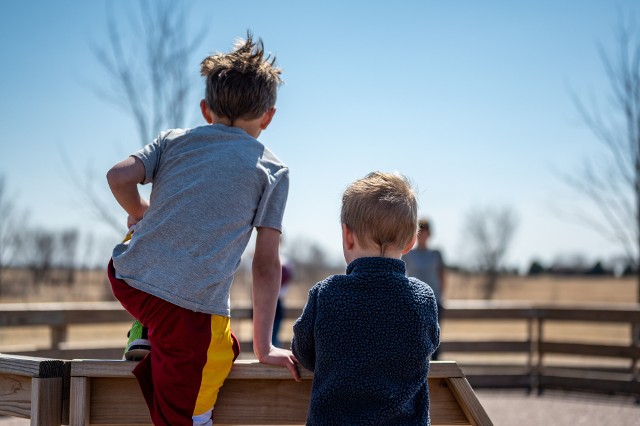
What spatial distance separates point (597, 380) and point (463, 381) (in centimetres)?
799

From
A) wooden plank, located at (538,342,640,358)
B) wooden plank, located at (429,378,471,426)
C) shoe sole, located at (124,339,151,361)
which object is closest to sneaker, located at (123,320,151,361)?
shoe sole, located at (124,339,151,361)

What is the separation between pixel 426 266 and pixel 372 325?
21.0 ft

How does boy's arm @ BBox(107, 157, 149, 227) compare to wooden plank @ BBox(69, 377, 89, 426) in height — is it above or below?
above

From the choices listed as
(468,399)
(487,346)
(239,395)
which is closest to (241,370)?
(239,395)

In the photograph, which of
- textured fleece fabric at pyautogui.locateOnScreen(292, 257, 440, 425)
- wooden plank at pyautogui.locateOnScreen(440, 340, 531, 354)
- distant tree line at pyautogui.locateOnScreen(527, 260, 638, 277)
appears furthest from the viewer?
distant tree line at pyautogui.locateOnScreen(527, 260, 638, 277)

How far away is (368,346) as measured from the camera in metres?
1.89

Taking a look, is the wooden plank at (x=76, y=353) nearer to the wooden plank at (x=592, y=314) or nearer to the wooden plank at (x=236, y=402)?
the wooden plank at (x=236, y=402)

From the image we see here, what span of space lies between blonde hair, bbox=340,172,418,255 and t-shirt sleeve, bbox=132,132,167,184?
0.58 metres

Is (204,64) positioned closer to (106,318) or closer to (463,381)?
(463,381)

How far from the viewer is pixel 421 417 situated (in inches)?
76.3

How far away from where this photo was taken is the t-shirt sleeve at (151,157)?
→ 2.09 m

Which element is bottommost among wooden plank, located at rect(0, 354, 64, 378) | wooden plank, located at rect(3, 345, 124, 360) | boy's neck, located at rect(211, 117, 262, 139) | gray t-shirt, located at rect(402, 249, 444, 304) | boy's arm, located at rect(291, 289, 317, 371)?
wooden plank, located at rect(3, 345, 124, 360)

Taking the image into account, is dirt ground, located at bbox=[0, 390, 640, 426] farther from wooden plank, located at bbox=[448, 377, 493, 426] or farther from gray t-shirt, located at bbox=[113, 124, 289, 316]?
gray t-shirt, located at bbox=[113, 124, 289, 316]

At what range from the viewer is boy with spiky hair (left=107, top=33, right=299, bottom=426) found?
198cm
